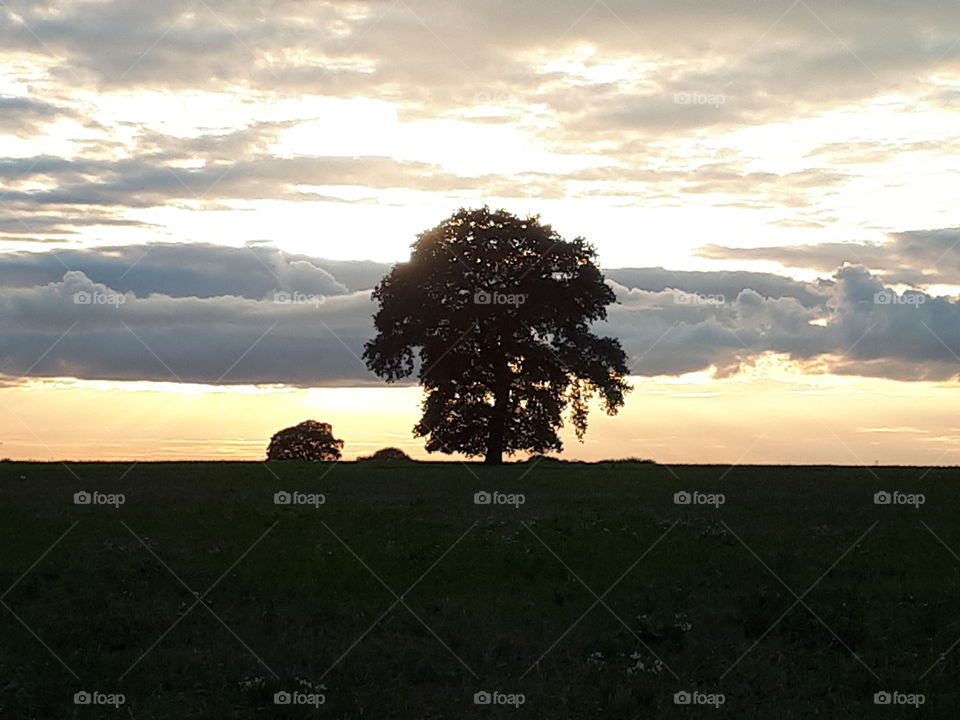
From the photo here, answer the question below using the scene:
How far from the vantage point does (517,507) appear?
113 feet

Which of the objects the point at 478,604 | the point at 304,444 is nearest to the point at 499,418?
the point at 304,444

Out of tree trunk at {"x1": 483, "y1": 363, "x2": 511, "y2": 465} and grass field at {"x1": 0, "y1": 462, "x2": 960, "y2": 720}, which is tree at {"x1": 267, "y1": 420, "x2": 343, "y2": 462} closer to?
tree trunk at {"x1": 483, "y1": 363, "x2": 511, "y2": 465}

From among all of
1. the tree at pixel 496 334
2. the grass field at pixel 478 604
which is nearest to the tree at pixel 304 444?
the tree at pixel 496 334

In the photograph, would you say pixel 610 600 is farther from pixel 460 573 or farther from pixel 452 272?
pixel 452 272

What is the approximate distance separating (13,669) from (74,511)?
13.3 metres

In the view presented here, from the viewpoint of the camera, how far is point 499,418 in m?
59.5

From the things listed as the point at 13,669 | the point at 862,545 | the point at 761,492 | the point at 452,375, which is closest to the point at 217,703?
the point at 13,669

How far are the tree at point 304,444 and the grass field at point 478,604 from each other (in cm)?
4528

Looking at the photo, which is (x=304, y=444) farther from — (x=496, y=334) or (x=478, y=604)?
(x=478, y=604)

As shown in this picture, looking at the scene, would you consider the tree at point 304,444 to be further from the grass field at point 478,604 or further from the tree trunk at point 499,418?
the grass field at point 478,604

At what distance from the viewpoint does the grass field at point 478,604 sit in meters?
19.9

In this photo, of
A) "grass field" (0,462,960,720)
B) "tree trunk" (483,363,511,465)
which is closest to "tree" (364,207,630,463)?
"tree trunk" (483,363,511,465)

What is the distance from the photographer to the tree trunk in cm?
5947

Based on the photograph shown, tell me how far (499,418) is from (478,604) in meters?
34.7
